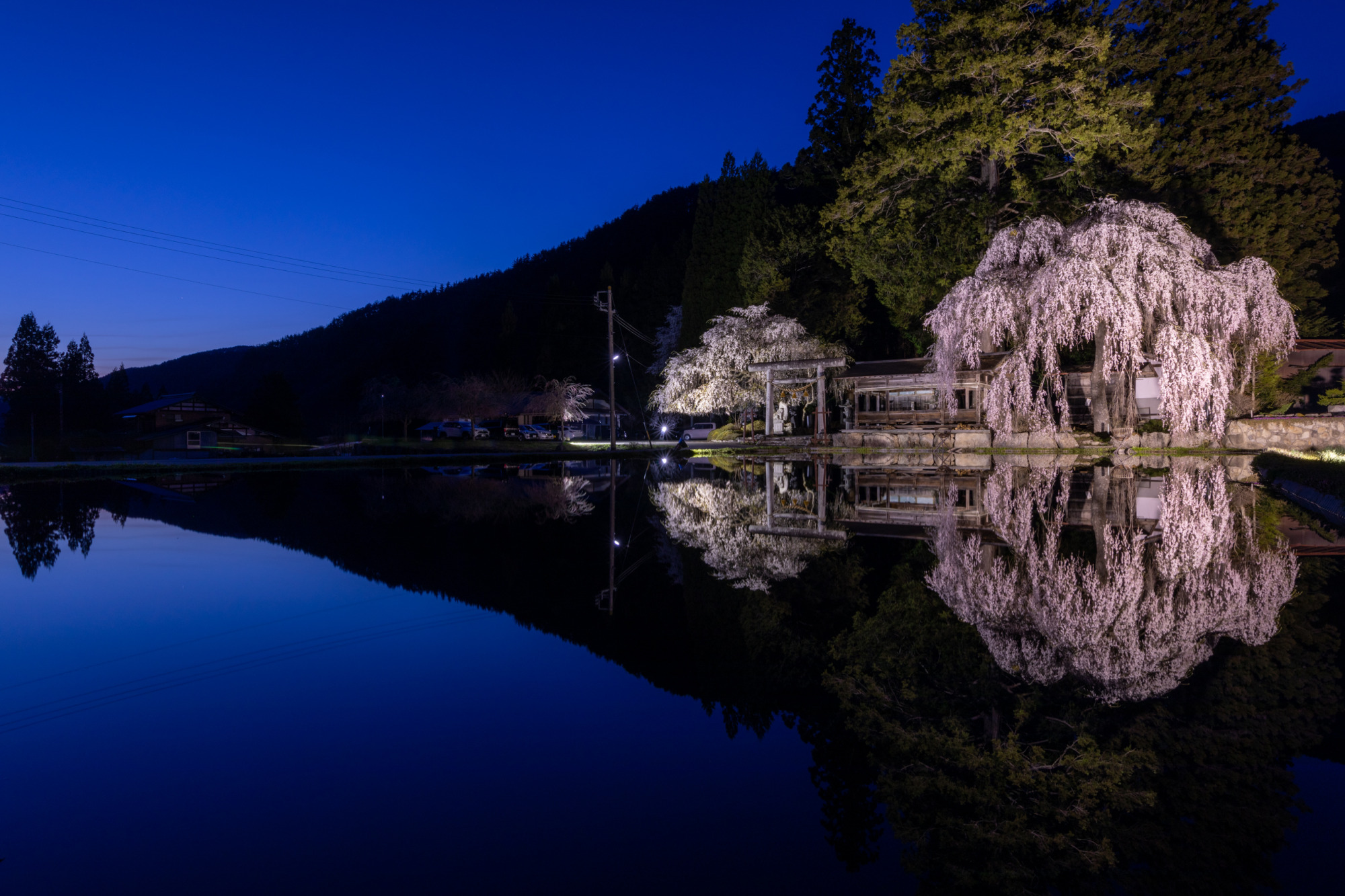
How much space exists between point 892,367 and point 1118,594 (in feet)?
98.9

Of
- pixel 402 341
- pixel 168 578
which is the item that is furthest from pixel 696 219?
pixel 402 341

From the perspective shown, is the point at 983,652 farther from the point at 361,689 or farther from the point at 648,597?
the point at 361,689

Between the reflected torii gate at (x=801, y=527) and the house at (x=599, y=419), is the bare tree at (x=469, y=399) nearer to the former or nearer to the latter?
the house at (x=599, y=419)

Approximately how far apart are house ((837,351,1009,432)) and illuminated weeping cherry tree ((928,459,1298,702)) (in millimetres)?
21418

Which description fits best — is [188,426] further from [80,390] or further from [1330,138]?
[1330,138]

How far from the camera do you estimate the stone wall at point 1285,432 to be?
2708 cm

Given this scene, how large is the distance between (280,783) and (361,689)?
1336mm

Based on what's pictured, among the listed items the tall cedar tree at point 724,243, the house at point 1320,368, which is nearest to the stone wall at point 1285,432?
the house at point 1320,368

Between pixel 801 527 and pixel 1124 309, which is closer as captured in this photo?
pixel 801 527

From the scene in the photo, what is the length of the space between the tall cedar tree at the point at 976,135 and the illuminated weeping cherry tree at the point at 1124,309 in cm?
408

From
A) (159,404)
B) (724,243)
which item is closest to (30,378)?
(159,404)

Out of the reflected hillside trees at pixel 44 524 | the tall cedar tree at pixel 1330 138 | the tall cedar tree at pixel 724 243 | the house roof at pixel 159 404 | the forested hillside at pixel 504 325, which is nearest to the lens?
the reflected hillside trees at pixel 44 524

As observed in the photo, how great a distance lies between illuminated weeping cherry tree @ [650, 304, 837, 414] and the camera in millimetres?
41031

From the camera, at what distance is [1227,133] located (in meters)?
34.5
